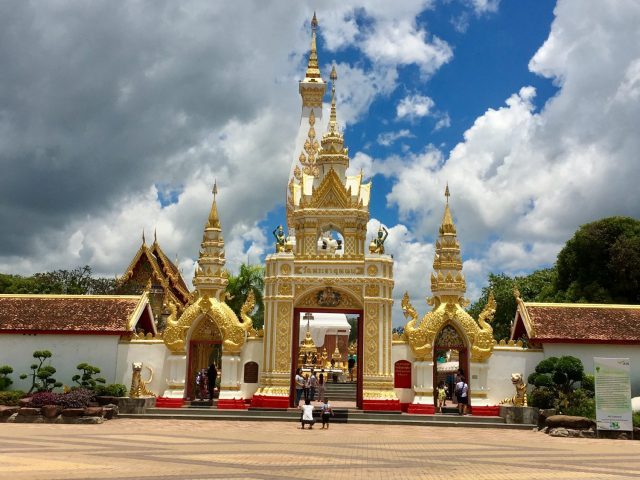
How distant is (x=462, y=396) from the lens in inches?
910

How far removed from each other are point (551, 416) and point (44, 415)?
50.0ft

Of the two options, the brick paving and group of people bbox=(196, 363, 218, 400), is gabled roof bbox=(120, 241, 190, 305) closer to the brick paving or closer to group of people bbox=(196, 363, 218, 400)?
group of people bbox=(196, 363, 218, 400)

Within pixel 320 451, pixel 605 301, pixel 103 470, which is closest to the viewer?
pixel 103 470

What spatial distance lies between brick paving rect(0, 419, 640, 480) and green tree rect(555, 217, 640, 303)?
1878 centimetres

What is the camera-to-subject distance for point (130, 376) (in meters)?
23.9

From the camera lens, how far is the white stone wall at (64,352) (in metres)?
23.9

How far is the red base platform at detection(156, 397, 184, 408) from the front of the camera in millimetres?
→ 23406

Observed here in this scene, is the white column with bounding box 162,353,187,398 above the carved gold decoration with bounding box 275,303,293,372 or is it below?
below

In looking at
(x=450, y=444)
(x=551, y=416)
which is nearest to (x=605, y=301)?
(x=551, y=416)

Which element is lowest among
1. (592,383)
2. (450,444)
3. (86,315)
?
(450,444)

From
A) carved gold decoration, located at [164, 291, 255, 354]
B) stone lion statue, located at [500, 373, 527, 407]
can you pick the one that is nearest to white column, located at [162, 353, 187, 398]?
carved gold decoration, located at [164, 291, 255, 354]

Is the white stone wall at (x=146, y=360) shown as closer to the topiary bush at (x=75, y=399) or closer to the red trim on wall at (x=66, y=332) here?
the red trim on wall at (x=66, y=332)

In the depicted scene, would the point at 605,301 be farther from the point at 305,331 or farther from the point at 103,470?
the point at 103,470

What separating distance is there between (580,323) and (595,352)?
3.65 ft
